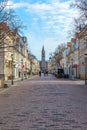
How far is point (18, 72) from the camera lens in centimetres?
9906

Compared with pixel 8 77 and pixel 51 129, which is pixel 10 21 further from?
pixel 8 77

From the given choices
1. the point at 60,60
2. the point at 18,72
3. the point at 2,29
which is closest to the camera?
the point at 2,29

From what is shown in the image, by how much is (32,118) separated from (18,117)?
2.21 feet

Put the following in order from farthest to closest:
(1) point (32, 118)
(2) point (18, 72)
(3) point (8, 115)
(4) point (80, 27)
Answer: (2) point (18, 72), (4) point (80, 27), (3) point (8, 115), (1) point (32, 118)

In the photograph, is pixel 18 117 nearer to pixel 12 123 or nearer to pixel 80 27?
pixel 12 123

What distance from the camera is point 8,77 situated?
2844 inches

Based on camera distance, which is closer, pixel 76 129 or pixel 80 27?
pixel 76 129

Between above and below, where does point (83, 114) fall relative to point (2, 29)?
below

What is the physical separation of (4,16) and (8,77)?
1613 inches

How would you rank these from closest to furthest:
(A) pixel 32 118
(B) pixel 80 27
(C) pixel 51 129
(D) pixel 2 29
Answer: (C) pixel 51 129 → (A) pixel 32 118 → (D) pixel 2 29 → (B) pixel 80 27

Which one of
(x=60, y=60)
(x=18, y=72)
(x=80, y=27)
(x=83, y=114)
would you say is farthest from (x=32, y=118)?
(x=60, y=60)

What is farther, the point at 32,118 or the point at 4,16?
the point at 4,16

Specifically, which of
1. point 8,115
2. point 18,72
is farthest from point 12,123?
point 18,72

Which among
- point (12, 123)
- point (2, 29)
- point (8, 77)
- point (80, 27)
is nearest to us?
point (12, 123)
